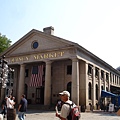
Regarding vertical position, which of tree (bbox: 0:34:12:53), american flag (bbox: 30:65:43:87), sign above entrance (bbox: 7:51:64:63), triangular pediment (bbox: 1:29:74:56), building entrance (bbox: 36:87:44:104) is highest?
tree (bbox: 0:34:12:53)

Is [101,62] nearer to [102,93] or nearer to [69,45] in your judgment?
[102,93]

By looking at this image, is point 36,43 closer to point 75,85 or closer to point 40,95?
point 40,95

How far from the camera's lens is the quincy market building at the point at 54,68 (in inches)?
1099

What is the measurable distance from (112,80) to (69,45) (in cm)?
2176

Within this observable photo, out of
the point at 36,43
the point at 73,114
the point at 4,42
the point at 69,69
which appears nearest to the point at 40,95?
the point at 69,69

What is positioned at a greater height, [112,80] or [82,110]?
[112,80]

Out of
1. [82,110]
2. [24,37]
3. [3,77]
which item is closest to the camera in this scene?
[3,77]

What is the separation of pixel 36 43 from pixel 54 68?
476cm

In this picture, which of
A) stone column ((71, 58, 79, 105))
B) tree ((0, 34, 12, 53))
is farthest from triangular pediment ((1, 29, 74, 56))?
tree ((0, 34, 12, 53))

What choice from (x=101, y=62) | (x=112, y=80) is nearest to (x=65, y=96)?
(x=101, y=62)

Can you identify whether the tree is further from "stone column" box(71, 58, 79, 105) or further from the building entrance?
"stone column" box(71, 58, 79, 105)

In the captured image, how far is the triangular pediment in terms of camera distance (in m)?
29.2

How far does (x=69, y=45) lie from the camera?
27703 mm

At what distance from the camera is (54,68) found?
3316 cm
